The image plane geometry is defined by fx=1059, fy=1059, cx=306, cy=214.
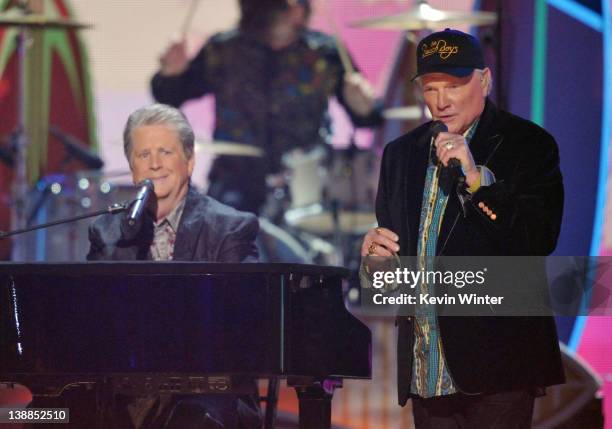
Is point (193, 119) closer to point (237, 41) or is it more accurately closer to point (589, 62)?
point (237, 41)

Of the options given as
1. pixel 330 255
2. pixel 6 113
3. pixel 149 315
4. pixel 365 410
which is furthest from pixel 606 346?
pixel 6 113

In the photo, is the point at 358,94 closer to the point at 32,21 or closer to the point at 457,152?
the point at 32,21

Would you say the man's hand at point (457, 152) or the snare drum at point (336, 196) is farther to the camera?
the snare drum at point (336, 196)

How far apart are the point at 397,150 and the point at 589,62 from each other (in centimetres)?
311

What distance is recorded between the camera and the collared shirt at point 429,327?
292cm

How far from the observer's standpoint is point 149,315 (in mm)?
3314

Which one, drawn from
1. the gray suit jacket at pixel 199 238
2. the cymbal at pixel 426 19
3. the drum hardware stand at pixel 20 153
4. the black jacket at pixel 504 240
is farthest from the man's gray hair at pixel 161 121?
the drum hardware stand at pixel 20 153

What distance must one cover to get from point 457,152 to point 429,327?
1.73 ft

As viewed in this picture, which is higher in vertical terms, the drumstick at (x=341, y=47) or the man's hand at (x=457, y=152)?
the drumstick at (x=341, y=47)

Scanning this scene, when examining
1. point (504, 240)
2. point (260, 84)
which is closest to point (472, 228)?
point (504, 240)

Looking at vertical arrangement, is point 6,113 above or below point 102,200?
above

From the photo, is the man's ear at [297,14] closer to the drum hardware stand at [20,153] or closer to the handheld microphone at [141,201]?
the drum hardware stand at [20,153]

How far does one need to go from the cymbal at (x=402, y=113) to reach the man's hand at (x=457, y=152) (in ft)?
16.0

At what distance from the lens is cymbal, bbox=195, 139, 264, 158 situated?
25.7ft
